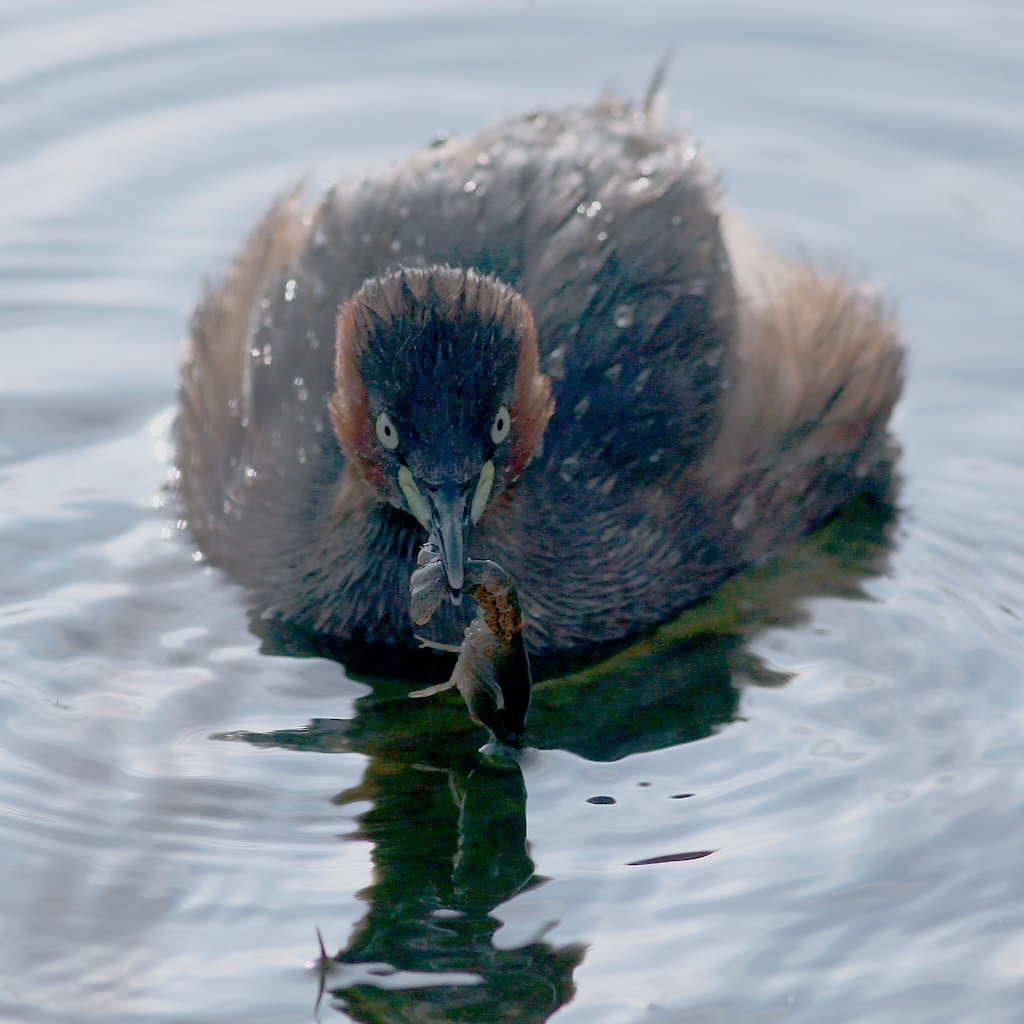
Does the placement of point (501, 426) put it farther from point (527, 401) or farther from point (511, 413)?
point (527, 401)

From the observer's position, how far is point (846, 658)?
Result: 6.43 meters

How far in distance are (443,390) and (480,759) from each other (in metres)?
1.12

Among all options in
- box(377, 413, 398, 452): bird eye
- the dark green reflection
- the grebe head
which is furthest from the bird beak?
the dark green reflection

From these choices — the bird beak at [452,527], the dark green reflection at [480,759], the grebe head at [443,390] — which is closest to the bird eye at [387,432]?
the grebe head at [443,390]

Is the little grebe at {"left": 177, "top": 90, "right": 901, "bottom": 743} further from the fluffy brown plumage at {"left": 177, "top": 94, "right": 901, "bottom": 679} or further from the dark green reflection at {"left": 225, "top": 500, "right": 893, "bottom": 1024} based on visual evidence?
the dark green reflection at {"left": 225, "top": 500, "right": 893, "bottom": 1024}

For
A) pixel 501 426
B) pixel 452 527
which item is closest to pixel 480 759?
pixel 452 527

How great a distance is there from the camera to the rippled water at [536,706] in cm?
504

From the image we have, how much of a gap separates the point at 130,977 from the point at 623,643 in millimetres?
2190

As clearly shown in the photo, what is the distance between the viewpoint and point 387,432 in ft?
19.3

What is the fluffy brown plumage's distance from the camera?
5.98m

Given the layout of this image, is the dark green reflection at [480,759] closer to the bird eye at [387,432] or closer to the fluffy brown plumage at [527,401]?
the fluffy brown plumage at [527,401]

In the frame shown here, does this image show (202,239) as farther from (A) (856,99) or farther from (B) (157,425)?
(A) (856,99)

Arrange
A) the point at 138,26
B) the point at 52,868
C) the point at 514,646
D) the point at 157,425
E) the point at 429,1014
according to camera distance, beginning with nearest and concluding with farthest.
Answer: the point at 429,1014 < the point at 52,868 < the point at 514,646 < the point at 157,425 < the point at 138,26

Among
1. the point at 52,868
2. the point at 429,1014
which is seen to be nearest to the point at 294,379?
the point at 52,868
